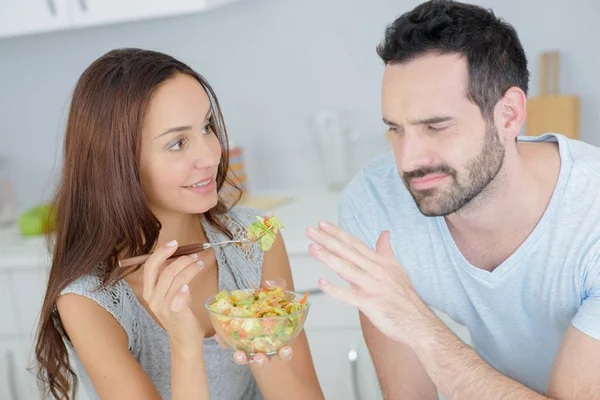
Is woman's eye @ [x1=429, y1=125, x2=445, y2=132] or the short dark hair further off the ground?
the short dark hair

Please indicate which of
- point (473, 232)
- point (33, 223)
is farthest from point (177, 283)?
point (33, 223)

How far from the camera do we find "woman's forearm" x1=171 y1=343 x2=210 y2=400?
148 cm

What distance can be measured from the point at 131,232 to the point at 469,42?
861mm

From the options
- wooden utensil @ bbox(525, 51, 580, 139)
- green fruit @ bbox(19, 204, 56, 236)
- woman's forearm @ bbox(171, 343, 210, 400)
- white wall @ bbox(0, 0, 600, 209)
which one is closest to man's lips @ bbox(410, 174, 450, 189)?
woman's forearm @ bbox(171, 343, 210, 400)

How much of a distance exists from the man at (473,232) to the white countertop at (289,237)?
709 millimetres

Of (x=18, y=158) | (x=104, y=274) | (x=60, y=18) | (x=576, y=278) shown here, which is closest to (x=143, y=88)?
(x=104, y=274)

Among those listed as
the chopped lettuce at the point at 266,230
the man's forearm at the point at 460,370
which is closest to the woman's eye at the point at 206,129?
the chopped lettuce at the point at 266,230

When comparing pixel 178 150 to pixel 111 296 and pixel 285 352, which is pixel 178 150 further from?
pixel 285 352

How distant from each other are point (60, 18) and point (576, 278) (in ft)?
7.14

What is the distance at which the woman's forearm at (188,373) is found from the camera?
1482mm

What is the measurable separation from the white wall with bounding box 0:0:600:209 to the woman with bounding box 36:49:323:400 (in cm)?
134

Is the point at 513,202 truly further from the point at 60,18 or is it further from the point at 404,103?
the point at 60,18

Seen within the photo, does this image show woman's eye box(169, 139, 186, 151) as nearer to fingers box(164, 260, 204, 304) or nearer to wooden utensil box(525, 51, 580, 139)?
fingers box(164, 260, 204, 304)

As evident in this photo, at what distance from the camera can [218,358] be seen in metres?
1.72
